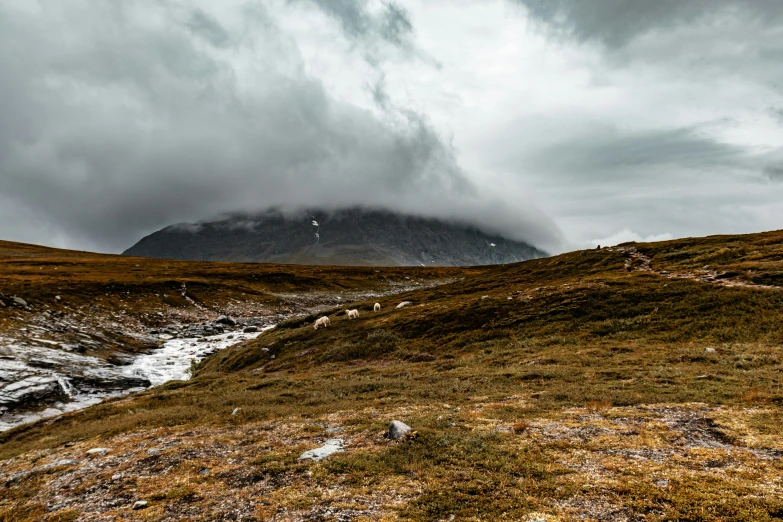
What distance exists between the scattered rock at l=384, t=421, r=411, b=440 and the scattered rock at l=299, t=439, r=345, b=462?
208cm

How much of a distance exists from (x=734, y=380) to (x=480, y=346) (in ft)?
66.9

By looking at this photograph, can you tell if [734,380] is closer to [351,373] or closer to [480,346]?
[480,346]

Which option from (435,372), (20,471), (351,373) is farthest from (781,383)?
(20,471)

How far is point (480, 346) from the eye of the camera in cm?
3984

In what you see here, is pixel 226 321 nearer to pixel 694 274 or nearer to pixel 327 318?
pixel 327 318

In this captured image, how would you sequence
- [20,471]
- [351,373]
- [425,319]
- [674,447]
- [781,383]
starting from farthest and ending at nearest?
[425,319] < [351,373] < [781,383] < [20,471] < [674,447]

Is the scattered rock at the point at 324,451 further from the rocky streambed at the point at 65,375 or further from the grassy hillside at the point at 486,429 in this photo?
the rocky streambed at the point at 65,375

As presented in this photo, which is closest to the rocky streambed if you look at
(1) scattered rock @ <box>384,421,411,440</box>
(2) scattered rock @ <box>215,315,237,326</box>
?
(2) scattered rock @ <box>215,315,237,326</box>

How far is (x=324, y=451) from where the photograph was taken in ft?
55.1

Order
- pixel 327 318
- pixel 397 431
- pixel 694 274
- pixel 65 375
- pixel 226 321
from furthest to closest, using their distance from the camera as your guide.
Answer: pixel 226 321, pixel 327 318, pixel 694 274, pixel 65 375, pixel 397 431

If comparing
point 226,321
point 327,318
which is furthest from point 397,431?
point 226,321

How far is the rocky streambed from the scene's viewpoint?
37.0 meters

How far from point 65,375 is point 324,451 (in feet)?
139

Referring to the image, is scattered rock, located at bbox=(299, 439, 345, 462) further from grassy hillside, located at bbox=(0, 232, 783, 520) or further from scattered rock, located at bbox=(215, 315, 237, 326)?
scattered rock, located at bbox=(215, 315, 237, 326)
